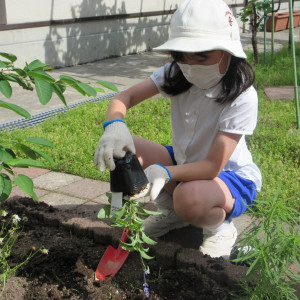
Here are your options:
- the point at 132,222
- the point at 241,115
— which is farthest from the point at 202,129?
the point at 132,222

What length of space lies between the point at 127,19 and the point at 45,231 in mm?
6846

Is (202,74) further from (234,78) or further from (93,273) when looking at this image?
(93,273)

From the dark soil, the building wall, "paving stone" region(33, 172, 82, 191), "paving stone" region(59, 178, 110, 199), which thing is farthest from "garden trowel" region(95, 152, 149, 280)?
the building wall

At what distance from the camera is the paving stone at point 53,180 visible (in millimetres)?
3084

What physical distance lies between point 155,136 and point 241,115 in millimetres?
1920

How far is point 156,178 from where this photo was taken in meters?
1.92

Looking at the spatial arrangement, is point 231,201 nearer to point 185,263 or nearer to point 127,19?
point 185,263

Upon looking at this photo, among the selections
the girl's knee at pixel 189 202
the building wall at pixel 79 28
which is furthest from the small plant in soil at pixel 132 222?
the building wall at pixel 79 28

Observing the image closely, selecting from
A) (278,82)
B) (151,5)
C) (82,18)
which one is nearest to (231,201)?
(278,82)

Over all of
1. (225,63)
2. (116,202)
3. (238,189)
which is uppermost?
(225,63)

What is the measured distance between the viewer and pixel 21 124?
4.40 m

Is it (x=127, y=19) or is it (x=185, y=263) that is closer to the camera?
(x=185, y=263)

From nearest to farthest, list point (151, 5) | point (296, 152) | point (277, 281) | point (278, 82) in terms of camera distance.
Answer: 1. point (277, 281)
2. point (296, 152)
3. point (278, 82)
4. point (151, 5)

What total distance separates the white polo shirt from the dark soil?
0.52 metres
